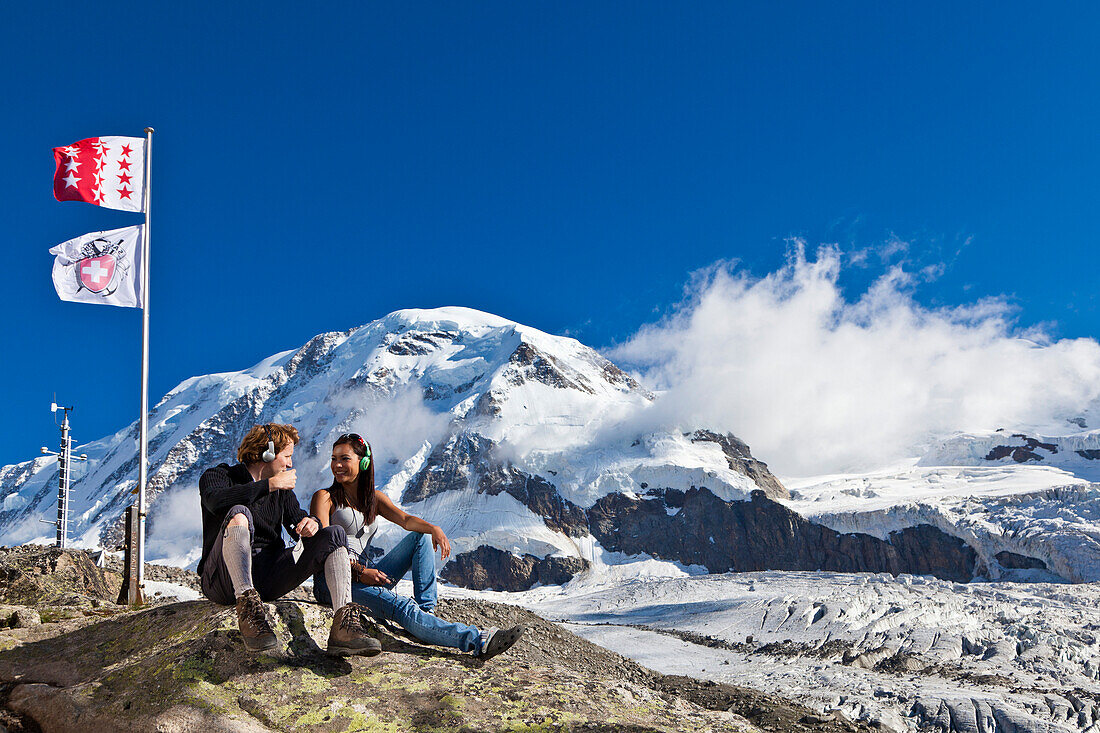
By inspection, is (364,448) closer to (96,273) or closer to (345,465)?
(345,465)

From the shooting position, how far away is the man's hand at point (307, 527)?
5.94 m

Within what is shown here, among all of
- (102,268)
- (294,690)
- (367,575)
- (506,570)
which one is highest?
(102,268)

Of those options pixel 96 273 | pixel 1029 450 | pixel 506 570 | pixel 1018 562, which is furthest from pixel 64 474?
pixel 1029 450

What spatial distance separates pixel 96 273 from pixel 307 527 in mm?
11622

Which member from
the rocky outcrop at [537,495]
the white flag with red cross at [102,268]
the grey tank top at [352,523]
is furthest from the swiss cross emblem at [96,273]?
the rocky outcrop at [537,495]

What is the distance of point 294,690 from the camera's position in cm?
472

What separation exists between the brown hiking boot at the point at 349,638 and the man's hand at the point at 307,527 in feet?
3.60

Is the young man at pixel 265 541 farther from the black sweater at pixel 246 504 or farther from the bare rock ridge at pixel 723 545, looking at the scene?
the bare rock ridge at pixel 723 545

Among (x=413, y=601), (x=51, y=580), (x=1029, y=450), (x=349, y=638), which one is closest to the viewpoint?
(x=349, y=638)

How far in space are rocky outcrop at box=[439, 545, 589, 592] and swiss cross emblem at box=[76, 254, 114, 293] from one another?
145 metres

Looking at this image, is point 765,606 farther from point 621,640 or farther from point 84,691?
point 84,691

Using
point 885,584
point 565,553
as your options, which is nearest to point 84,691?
point 885,584

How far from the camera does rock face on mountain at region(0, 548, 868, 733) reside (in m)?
4.53

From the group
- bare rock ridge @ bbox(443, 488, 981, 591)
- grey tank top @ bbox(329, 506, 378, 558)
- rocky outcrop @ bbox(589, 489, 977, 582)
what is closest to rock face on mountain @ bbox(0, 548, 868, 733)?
grey tank top @ bbox(329, 506, 378, 558)
